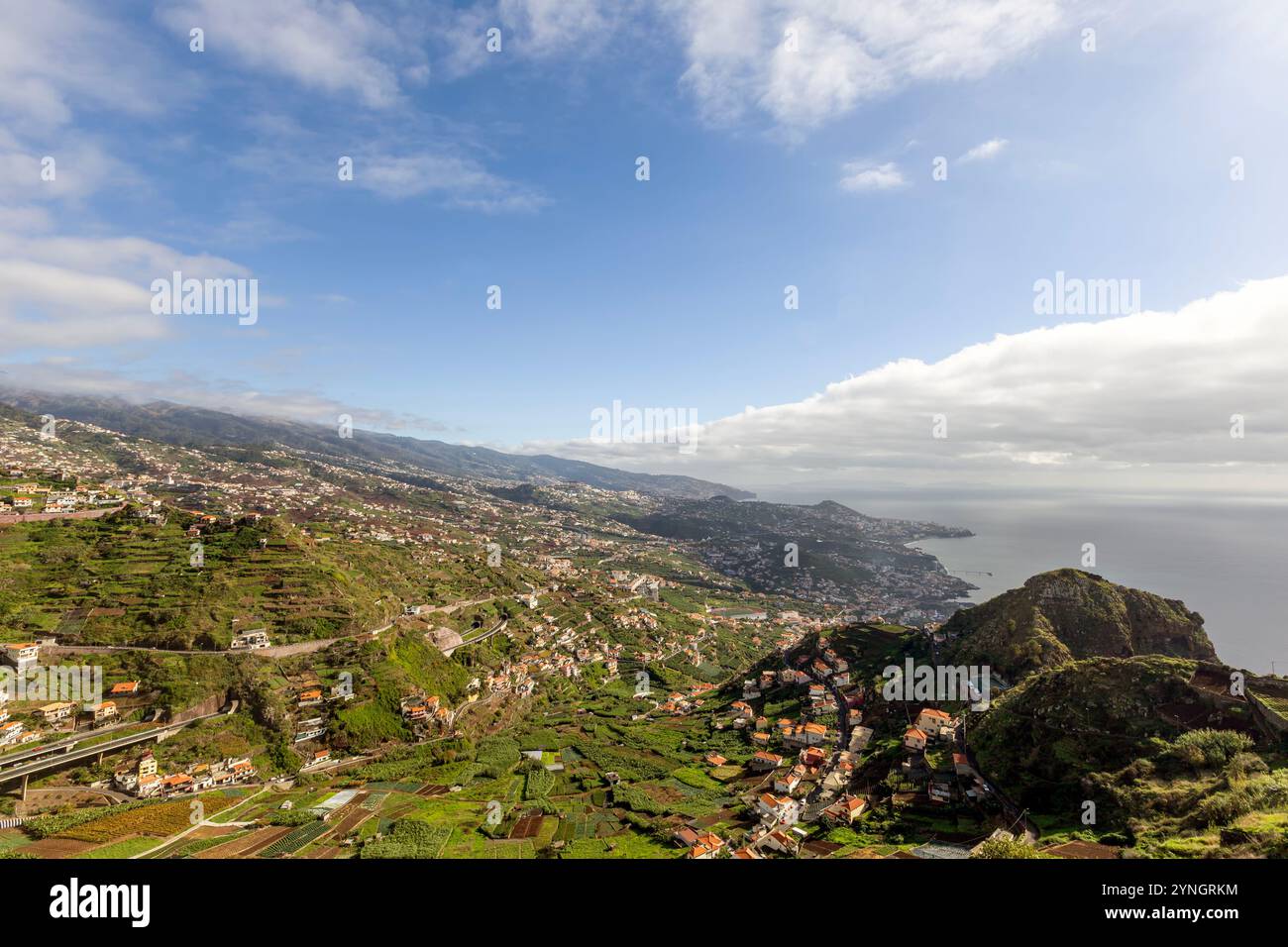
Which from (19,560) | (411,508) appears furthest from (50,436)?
(19,560)

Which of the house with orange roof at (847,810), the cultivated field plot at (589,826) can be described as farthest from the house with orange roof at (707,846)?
the house with orange roof at (847,810)

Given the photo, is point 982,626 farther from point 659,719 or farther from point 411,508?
point 411,508

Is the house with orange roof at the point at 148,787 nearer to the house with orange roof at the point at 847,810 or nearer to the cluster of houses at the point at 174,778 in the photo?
the cluster of houses at the point at 174,778

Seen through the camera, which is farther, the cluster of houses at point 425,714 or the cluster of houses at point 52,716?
the cluster of houses at point 425,714

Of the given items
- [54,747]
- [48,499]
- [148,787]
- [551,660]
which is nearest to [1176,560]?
[551,660]

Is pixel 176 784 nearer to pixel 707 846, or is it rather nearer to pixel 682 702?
pixel 707 846
